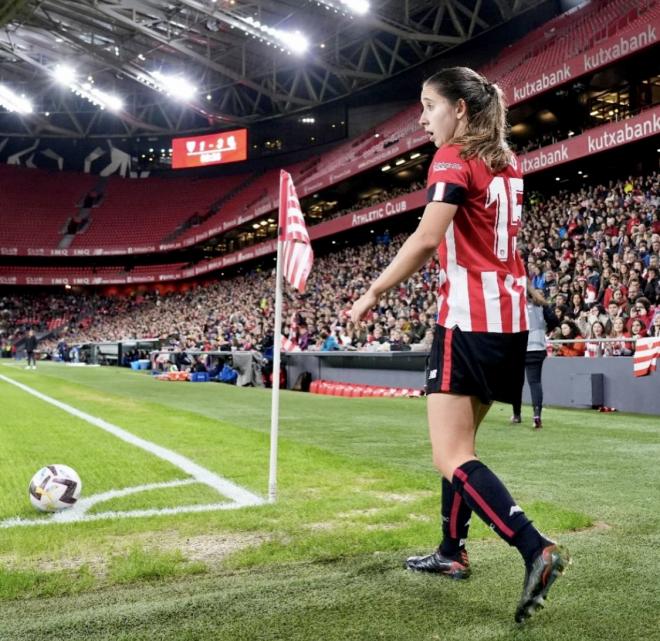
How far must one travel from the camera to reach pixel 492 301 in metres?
2.57

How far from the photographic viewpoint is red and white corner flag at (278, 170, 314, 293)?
5.14 m

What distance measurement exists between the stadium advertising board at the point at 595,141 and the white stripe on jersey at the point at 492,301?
67.1 ft

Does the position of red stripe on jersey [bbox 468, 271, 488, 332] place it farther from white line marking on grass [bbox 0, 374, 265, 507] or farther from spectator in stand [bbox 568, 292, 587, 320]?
spectator in stand [bbox 568, 292, 587, 320]

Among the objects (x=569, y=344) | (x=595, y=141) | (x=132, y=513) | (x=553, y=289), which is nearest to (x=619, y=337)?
(x=569, y=344)

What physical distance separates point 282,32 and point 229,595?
111ft

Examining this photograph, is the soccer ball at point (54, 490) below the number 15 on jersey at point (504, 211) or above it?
below

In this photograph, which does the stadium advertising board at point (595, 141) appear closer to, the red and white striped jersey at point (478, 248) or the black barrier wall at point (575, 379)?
the black barrier wall at point (575, 379)

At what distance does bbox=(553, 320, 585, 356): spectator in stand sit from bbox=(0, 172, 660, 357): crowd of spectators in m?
0.02

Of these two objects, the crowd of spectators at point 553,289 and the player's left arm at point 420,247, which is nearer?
the player's left arm at point 420,247

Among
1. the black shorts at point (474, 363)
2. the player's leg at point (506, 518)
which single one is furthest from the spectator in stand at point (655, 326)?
the player's leg at point (506, 518)

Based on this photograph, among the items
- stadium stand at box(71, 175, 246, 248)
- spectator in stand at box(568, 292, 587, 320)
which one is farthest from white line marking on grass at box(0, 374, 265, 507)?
stadium stand at box(71, 175, 246, 248)

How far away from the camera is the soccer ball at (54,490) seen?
414 centimetres

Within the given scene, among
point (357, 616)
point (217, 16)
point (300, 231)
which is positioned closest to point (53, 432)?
point (300, 231)

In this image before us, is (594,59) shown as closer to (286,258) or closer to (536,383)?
(536,383)
